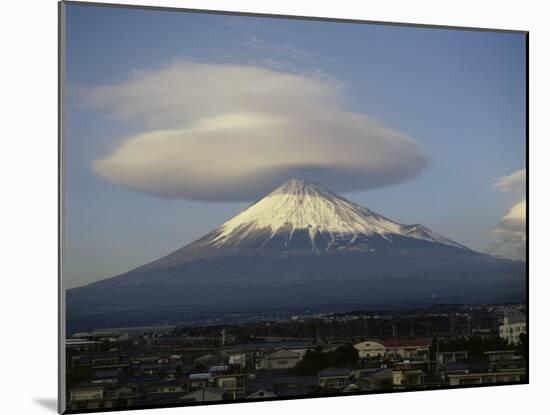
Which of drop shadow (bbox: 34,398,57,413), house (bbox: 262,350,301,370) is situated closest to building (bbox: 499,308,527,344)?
house (bbox: 262,350,301,370)

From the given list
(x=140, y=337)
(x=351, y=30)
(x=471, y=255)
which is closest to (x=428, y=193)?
(x=471, y=255)

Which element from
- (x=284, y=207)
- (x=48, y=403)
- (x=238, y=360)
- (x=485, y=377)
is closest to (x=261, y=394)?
(x=238, y=360)

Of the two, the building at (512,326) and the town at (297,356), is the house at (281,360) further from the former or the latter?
the building at (512,326)

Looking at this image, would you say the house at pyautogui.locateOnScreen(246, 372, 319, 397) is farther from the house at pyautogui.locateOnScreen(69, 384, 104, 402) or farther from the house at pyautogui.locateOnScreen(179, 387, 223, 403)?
the house at pyautogui.locateOnScreen(69, 384, 104, 402)

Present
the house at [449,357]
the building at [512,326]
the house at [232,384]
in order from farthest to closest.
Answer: the building at [512,326], the house at [449,357], the house at [232,384]

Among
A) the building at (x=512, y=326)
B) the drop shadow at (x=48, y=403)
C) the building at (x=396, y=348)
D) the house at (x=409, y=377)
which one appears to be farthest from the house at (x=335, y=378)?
the drop shadow at (x=48, y=403)

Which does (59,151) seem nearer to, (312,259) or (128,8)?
(128,8)

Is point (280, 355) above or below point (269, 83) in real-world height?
below
